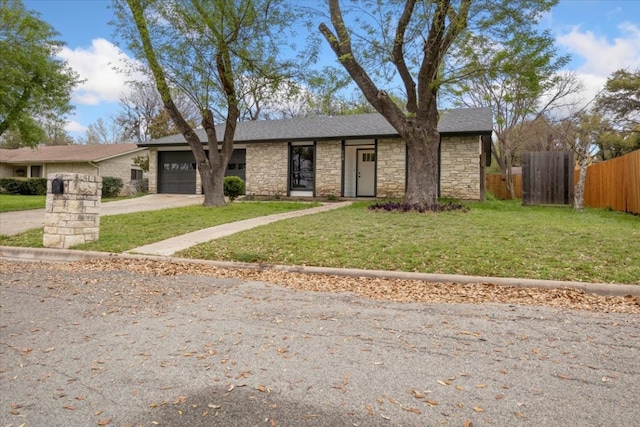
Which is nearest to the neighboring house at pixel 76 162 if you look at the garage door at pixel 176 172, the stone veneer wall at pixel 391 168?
the garage door at pixel 176 172

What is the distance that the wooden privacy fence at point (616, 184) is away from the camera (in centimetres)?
1155

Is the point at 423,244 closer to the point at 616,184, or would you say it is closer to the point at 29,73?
the point at 616,184

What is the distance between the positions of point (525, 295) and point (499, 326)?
1.37 m

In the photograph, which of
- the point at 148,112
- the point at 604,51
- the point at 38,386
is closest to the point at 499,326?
the point at 38,386

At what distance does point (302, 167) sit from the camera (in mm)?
18453

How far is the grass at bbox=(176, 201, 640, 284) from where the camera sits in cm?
561

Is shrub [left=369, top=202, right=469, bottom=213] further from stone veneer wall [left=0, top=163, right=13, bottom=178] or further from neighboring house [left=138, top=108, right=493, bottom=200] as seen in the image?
stone veneer wall [left=0, top=163, right=13, bottom=178]

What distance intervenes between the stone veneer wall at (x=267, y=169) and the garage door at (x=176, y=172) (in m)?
3.42

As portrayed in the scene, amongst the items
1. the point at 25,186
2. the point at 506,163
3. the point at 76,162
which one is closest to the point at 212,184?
the point at 76,162

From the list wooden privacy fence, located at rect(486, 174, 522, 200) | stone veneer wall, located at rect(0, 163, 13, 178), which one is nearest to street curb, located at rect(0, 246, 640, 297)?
wooden privacy fence, located at rect(486, 174, 522, 200)

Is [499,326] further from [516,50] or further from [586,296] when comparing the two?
[516,50]

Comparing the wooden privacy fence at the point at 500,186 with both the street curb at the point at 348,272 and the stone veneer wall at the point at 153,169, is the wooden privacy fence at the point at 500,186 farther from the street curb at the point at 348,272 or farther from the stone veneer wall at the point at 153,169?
the street curb at the point at 348,272

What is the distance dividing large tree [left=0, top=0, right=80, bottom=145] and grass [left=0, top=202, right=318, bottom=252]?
696 centimetres

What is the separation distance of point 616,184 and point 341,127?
33.5 feet
